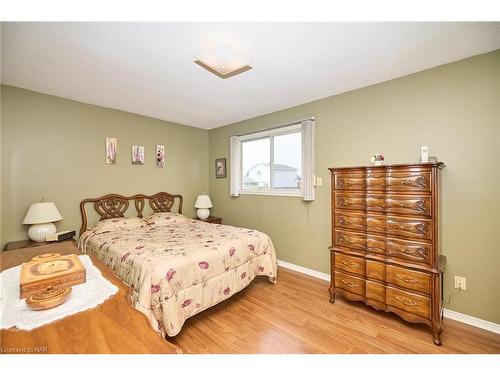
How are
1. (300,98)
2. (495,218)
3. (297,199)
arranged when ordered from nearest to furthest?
(495,218), (300,98), (297,199)

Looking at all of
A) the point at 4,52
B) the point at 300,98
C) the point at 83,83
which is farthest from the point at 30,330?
the point at 300,98

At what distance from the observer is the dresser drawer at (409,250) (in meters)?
1.78

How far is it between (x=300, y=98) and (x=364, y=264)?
2.17 meters

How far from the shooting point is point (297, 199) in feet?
10.4

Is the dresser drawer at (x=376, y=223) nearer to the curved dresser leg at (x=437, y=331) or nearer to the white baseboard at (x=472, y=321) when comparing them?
the curved dresser leg at (x=437, y=331)

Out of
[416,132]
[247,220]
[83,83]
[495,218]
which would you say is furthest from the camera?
[247,220]

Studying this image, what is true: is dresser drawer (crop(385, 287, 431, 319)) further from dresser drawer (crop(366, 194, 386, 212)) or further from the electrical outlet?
dresser drawer (crop(366, 194, 386, 212))

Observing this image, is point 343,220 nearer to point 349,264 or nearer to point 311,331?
point 349,264

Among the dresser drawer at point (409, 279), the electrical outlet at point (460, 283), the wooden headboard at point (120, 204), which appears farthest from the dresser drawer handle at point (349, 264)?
the wooden headboard at point (120, 204)

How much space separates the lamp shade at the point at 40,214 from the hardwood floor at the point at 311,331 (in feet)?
6.53

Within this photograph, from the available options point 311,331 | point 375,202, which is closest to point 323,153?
point 375,202

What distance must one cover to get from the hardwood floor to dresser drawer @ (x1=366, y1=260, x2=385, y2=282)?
391 millimetres

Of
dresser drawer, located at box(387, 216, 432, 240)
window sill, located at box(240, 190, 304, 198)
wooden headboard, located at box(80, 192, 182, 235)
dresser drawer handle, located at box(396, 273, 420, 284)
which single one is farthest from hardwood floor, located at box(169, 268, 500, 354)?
wooden headboard, located at box(80, 192, 182, 235)
